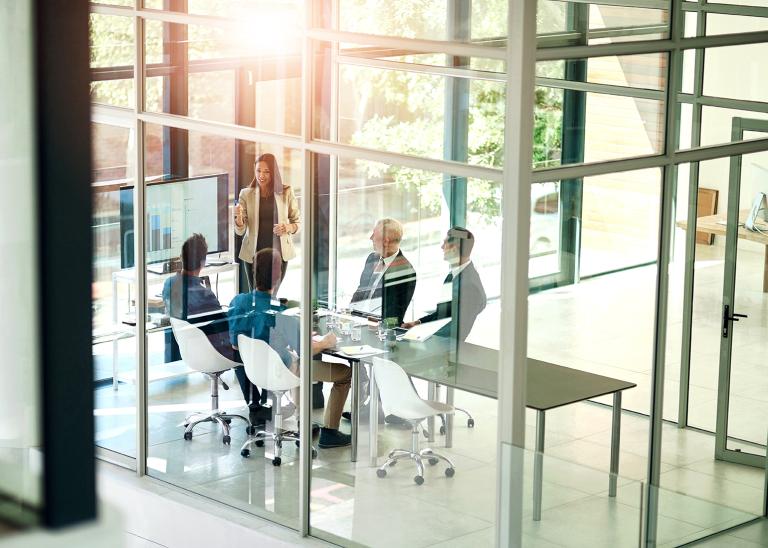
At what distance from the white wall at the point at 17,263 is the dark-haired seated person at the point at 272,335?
5365 mm

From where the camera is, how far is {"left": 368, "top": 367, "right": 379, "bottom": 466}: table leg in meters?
6.45

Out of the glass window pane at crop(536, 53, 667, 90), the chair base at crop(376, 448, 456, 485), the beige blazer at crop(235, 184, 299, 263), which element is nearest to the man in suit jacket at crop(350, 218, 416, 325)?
the beige blazer at crop(235, 184, 299, 263)

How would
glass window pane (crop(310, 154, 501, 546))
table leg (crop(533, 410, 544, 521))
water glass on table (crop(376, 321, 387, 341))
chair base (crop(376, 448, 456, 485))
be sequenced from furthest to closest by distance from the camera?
water glass on table (crop(376, 321, 387, 341))
chair base (crop(376, 448, 456, 485))
glass window pane (crop(310, 154, 501, 546))
table leg (crop(533, 410, 544, 521))

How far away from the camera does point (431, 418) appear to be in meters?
6.22

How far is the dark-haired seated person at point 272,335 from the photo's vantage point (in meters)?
6.68

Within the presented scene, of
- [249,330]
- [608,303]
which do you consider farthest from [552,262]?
[249,330]

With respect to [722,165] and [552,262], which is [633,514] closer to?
[552,262]

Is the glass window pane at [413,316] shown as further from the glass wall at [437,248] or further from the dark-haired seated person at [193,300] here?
the dark-haired seated person at [193,300]

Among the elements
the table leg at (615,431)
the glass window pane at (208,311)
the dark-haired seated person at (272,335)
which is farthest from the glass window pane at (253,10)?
the table leg at (615,431)

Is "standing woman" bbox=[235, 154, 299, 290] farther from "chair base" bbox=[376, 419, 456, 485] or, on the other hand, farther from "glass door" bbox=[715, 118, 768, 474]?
"glass door" bbox=[715, 118, 768, 474]

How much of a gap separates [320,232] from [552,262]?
54.3 inches

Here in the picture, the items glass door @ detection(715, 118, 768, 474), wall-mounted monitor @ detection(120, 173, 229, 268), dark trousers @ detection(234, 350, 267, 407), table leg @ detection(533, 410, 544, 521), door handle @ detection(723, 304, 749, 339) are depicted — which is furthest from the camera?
wall-mounted monitor @ detection(120, 173, 229, 268)

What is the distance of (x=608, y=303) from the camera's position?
632cm

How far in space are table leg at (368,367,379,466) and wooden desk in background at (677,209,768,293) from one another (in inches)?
79.3
